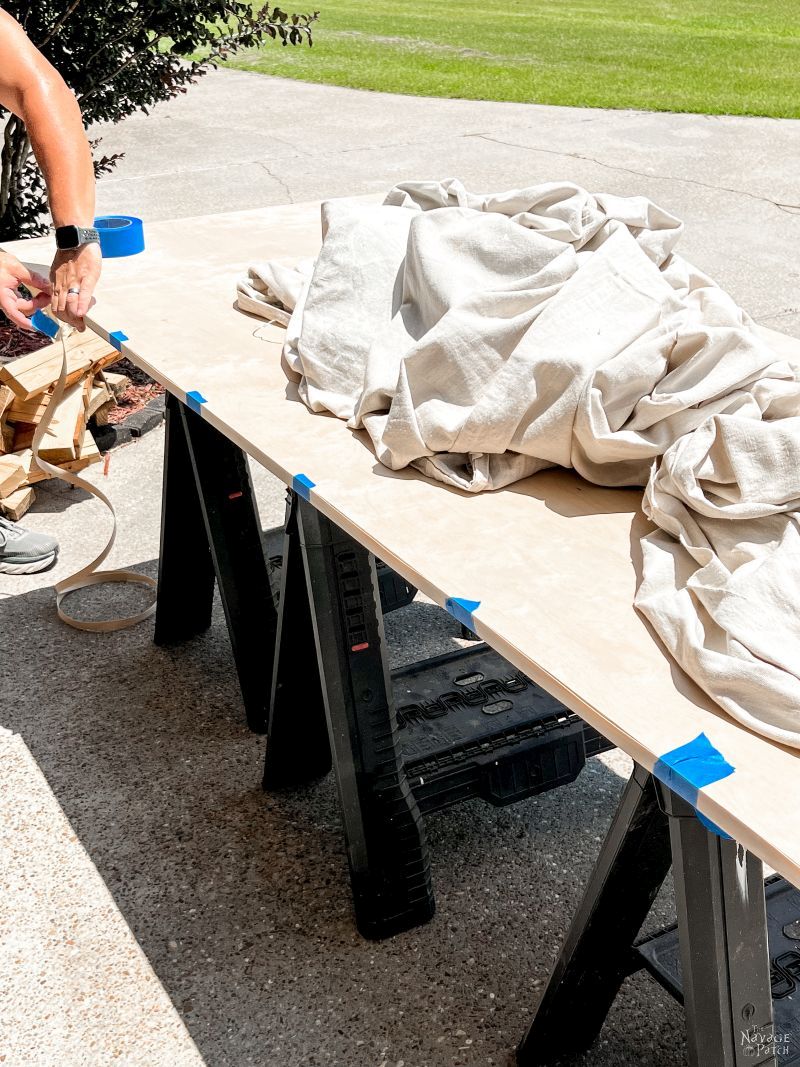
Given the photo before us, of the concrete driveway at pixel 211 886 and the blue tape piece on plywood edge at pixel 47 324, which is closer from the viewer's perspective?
the concrete driveway at pixel 211 886

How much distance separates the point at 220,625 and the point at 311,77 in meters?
12.3

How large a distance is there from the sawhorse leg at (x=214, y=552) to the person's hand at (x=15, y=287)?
0.39m

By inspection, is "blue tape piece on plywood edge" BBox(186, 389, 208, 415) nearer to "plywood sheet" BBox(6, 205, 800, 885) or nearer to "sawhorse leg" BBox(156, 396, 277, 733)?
"plywood sheet" BBox(6, 205, 800, 885)

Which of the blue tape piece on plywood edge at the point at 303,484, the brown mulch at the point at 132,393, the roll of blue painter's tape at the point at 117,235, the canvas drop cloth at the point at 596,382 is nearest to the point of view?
the canvas drop cloth at the point at 596,382

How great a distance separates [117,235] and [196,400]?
41.6 inches

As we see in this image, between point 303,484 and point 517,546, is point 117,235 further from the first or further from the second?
point 517,546

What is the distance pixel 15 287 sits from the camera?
2627mm

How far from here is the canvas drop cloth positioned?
1.47m

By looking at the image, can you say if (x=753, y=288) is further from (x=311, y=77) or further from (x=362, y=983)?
(x=311, y=77)

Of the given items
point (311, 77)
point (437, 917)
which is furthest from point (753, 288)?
point (311, 77)

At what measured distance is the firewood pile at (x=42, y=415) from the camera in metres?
4.11

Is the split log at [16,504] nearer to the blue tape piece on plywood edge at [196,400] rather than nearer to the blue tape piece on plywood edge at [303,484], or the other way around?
the blue tape piece on plywood edge at [196,400]

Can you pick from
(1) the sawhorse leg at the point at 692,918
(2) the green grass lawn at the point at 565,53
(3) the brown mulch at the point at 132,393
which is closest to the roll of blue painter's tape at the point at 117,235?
(3) the brown mulch at the point at 132,393

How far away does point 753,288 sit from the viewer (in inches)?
253
